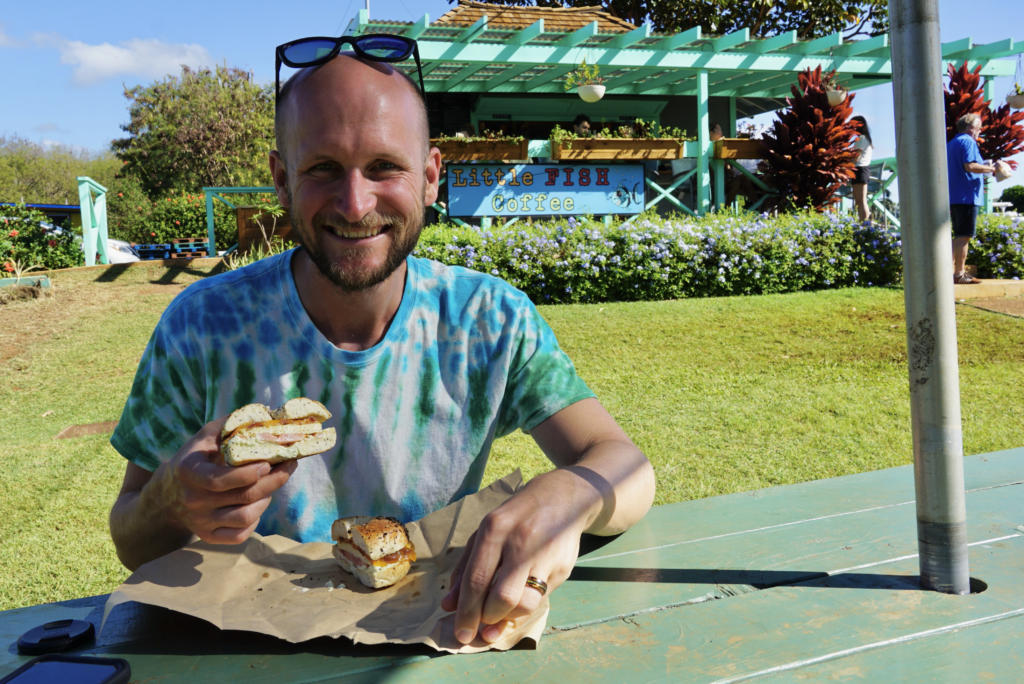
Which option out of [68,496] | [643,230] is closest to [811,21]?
[643,230]

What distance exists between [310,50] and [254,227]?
35.3ft

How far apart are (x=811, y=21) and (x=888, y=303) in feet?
55.7

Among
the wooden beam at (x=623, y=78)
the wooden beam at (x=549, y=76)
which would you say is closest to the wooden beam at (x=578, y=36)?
the wooden beam at (x=549, y=76)

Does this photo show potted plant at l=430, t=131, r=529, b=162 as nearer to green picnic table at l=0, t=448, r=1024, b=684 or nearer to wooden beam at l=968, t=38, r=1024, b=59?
wooden beam at l=968, t=38, r=1024, b=59

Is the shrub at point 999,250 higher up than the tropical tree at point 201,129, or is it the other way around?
the tropical tree at point 201,129

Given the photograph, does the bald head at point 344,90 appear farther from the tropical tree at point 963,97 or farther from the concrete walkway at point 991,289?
the tropical tree at point 963,97

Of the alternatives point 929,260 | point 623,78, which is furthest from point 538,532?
point 623,78

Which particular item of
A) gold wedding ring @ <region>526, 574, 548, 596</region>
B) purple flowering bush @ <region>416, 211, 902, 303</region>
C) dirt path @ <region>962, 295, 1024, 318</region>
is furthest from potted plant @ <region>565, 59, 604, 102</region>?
gold wedding ring @ <region>526, 574, 548, 596</region>

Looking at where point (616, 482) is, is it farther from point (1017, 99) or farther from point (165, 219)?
point (165, 219)

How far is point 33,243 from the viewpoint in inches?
489

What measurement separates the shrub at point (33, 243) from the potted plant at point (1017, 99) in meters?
16.1

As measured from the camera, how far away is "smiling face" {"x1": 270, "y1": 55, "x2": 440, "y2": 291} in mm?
1731

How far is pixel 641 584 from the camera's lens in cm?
138

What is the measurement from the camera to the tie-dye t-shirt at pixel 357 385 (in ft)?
5.79
